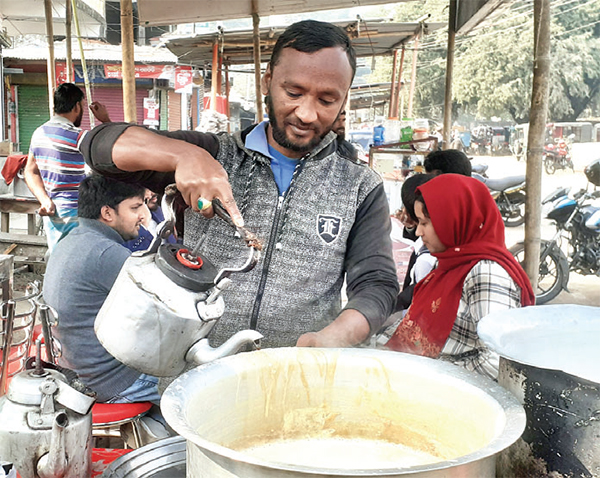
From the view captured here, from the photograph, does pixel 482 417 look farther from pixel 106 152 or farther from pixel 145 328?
pixel 106 152

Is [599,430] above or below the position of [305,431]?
above

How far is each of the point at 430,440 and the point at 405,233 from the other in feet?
12.0

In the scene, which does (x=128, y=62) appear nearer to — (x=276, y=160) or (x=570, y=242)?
(x=276, y=160)

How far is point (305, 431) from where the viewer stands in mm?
1205

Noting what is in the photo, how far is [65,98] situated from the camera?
4.41 metres

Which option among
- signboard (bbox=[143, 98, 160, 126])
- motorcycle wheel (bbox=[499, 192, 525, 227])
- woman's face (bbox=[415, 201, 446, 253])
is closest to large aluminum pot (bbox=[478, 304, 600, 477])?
woman's face (bbox=[415, 201, 446, 253])

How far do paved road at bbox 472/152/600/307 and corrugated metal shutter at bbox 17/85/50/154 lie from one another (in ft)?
42.4

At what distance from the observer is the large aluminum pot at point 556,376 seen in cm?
90

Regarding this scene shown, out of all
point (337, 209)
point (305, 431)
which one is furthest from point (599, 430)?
point (337, 209)

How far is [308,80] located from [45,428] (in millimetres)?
964

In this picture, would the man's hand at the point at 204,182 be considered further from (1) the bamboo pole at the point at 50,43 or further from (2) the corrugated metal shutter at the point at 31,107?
(2) the corrugated metal shutter at the point at 31,107

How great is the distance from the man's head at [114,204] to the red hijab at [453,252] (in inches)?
54.8

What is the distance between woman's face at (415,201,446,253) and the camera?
99.1 inches

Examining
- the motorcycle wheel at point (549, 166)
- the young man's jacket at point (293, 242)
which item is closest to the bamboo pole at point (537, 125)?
the young man's jacket at point (293, 242)
